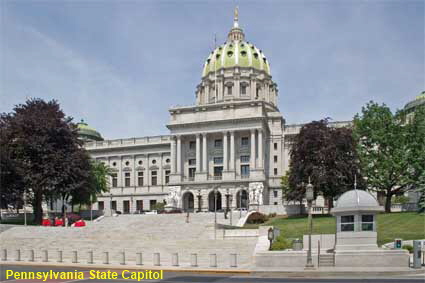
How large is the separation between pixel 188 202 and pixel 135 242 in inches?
2043

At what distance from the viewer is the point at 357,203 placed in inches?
1062

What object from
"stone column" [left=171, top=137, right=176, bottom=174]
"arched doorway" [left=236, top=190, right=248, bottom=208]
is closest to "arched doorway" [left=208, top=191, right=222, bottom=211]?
"arched doorway" [left=236, top=190, right=248, bottom=208]

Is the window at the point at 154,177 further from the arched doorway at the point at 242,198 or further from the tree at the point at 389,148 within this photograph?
the tree at the point at 389,148

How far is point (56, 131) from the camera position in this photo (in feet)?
204

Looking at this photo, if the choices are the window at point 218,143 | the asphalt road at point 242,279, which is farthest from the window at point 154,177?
the asphalt road at point 242,279

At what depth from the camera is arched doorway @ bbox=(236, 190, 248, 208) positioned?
284 ft

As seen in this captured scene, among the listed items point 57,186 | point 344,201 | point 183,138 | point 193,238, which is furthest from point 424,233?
point 183,138

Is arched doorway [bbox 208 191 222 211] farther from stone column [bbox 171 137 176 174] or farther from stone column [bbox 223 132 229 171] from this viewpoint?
stone column [bbox 171 137 176 174]

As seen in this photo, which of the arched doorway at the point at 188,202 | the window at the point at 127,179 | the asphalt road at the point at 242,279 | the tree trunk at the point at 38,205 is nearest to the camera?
the asphalt road at the point at 242,279

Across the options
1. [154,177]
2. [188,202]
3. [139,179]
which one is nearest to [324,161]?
[188,202]

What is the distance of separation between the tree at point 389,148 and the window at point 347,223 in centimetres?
3470

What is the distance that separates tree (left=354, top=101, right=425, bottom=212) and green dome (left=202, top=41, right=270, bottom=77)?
185 feet

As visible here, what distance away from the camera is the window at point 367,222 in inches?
1062

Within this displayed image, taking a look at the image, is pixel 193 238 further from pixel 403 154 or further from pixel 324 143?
pixel 403 154
